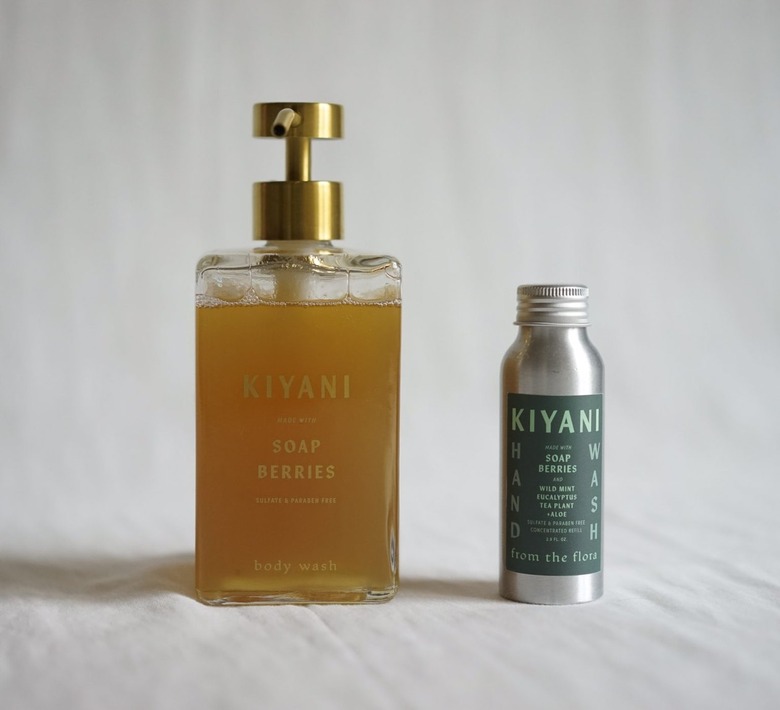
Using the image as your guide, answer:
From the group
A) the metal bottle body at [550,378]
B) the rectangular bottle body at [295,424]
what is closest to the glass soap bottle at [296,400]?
the rectangular bottle body at [295,424]

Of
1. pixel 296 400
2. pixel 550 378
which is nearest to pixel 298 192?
pixel 296 400

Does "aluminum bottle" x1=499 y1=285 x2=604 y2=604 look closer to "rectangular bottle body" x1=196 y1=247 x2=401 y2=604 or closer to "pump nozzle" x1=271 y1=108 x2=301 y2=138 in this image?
"rectangular bottle body" x1=196 y1=247 x2=401 y2=604

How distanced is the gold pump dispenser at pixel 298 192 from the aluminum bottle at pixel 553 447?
210mm

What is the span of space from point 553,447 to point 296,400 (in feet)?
0.84

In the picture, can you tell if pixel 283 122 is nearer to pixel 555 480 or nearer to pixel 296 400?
pixel 296 400

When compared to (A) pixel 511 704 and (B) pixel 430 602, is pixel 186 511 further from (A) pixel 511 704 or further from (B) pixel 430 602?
(A) pixel 511 704

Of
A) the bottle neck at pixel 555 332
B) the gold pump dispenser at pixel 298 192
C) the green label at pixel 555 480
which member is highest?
the gold pump dispenser at pixel 298 192

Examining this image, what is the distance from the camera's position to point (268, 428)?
122 cm

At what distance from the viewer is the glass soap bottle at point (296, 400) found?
1216 millimetres

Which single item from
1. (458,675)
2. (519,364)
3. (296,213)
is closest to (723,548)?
A: (519,364)

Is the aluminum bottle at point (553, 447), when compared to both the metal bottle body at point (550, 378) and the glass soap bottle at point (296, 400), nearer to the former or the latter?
the metal bottle body at point (550, 378)

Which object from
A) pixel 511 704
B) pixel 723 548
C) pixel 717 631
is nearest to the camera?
pixel 511 704

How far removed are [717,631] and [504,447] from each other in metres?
0.27

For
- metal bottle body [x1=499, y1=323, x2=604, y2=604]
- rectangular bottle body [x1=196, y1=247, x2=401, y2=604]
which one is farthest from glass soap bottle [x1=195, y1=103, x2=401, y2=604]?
metal bottle body [x1=499, y1=323, x2=604, y2=604]
